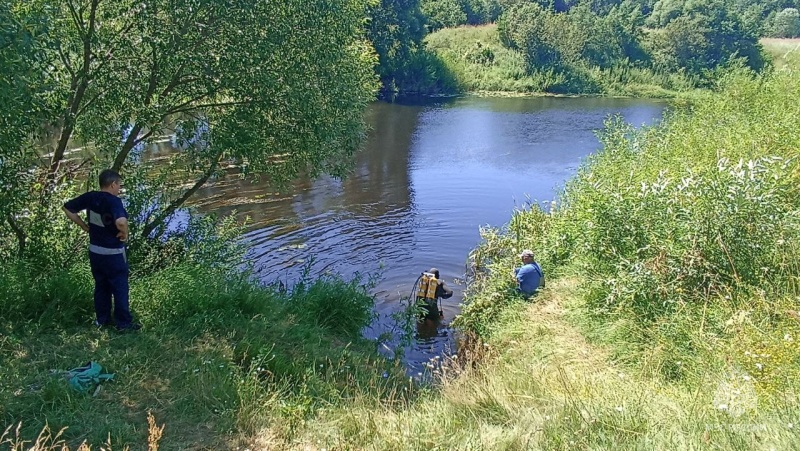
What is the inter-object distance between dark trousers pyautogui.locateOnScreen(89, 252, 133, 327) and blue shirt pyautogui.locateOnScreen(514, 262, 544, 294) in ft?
18.8

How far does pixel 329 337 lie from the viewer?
7.93 metres

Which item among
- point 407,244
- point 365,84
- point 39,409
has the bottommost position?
point 407,244

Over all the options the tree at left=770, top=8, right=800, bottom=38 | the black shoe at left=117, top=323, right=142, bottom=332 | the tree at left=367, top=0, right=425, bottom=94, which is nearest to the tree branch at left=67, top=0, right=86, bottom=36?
the black shoe at left=117, top=323, right=142, bottom=332

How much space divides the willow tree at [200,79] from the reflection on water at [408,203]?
2.50 metres

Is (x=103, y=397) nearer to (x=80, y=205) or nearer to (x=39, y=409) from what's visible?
(x=39, y=409)

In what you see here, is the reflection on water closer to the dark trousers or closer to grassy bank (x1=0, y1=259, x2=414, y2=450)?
grassy bank (x1=0, y1=259, x2=414, y2=450)

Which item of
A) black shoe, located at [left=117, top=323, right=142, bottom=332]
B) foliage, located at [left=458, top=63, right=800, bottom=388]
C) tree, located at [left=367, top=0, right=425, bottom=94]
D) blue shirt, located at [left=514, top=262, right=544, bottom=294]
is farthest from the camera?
tree, located at [left=367, top=0, right=425, bottom=94]

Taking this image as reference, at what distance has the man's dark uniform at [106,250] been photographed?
5.88 meters

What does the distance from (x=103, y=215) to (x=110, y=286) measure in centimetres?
83

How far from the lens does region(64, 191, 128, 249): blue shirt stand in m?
5.85

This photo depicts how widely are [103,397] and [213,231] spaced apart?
4.97m

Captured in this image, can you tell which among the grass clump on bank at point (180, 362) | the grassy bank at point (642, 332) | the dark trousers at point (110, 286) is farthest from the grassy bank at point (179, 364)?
A: the grassy bank at point (642, 332)

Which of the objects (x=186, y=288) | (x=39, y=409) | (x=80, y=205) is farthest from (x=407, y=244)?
(x=39, y=409)

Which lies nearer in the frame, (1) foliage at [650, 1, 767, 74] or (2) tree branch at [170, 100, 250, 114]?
(2) tree branch at [170, 100, 250, 114]
